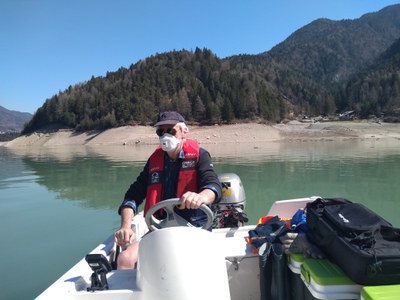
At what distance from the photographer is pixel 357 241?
90.2 inches

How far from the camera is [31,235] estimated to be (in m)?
7.48

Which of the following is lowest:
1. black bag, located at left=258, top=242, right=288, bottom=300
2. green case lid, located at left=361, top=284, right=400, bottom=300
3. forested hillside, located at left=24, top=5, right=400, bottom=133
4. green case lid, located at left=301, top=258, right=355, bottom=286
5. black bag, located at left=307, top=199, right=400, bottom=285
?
black bag, located at left=258, top=242, right=288, bottom=300

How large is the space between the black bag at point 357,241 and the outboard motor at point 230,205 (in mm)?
2110

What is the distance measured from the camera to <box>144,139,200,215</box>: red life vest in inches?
130

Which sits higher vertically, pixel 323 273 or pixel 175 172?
pixel 175 172

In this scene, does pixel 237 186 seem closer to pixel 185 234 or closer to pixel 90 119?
pixel 185 234

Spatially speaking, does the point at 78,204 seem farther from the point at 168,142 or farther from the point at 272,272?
the point at 272,272

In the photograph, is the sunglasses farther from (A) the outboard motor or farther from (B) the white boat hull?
(A) the outboard motor

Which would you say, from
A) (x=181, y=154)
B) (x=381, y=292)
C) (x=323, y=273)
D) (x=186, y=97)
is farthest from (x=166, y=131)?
(x=186, y=97)

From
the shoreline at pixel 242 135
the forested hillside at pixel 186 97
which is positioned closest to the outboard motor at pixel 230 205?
the shoreline at pixel 242 135

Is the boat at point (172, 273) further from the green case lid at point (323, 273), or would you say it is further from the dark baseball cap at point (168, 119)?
the dark baseball cap at point (168, 119)

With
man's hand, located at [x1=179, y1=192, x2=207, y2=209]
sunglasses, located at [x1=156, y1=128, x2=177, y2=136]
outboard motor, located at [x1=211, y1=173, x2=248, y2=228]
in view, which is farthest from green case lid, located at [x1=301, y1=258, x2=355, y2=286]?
outboard motor, located at [x1=211, y1=173, x2=248, y2=228]

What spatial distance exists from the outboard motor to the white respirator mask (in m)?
1.98

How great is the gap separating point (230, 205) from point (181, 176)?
7.09ft
